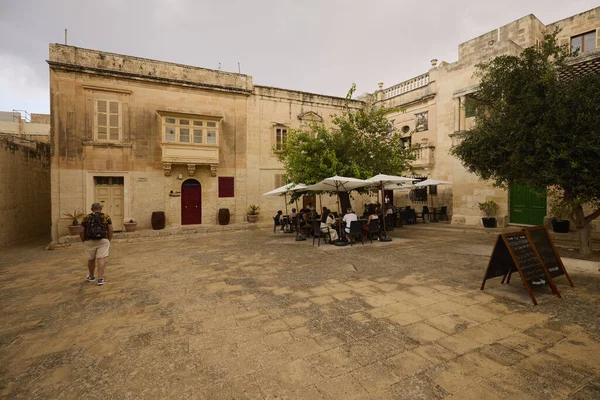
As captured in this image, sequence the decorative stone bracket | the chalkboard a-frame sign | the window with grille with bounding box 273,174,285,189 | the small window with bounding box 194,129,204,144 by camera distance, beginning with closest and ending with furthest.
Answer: the chalkboard a-frame sign
the decorative stone bracket
the small window with bounding box 194,129,204,144
the window with grille with bounding box 273,174,285,189

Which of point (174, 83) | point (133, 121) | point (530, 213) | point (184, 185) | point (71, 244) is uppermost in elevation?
point (174, 83)

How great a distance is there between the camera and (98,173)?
1319 centimetres

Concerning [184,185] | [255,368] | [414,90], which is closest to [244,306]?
[255,368]

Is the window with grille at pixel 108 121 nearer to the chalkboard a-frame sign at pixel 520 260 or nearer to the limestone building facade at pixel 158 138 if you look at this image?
the limestone building facade at pixel 158 138

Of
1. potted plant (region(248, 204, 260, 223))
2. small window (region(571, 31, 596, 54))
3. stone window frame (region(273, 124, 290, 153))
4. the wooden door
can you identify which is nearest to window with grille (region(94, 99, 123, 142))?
the wooden door

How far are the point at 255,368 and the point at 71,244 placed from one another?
1221 cm

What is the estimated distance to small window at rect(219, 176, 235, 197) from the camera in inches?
624

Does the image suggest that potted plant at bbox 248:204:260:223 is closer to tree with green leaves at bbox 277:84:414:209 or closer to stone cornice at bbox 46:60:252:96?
tree with green leaves at bbox 277:84:414:209

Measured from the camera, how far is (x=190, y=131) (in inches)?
587

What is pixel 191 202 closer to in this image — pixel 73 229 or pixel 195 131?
pixel 195 131

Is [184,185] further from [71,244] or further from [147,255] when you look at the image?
[147,255]

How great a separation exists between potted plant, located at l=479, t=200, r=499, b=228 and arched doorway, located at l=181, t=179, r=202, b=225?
14687 mm

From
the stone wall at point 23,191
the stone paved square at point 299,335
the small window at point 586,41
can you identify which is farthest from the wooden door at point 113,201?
the small window at point 586,41

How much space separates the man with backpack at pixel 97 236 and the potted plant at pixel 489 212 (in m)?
14.3
